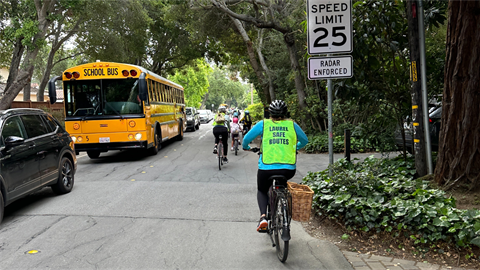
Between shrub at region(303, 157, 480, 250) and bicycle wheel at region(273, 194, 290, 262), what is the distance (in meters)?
1.30

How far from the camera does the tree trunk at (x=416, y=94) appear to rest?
20.4ft

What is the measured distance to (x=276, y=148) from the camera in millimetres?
4555

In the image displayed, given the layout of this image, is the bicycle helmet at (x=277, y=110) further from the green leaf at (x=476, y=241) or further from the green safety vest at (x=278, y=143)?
the green leaf at (x=476, y=241)

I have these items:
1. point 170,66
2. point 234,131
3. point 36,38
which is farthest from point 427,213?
point 170,66

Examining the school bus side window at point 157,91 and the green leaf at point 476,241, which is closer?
the green leaf at point 476,241

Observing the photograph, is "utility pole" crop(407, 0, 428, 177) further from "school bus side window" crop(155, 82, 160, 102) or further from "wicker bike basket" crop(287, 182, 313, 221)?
"school bus side window" crop(155, 82, 160, 102)

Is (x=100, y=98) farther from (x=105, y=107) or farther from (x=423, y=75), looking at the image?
(x=423, y=75)

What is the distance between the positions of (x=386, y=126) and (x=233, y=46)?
20.6 m

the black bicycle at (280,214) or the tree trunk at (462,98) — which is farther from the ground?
the tree trunk at (462,98)

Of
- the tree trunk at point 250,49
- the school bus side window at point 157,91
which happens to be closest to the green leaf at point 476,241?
the school bus side window at point 157,91

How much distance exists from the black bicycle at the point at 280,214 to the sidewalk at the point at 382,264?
0.78 m

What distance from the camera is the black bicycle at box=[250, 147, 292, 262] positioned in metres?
4.14

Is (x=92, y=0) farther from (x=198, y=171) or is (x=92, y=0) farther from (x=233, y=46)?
(x=198, y=171)

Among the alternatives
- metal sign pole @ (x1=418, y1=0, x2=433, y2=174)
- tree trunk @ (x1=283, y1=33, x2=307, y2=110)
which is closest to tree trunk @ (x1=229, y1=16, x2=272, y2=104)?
tree trunk @ (x1=283, y1=33, x2=307, y2=110)
